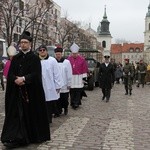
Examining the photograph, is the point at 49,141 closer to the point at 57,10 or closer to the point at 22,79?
the point at 22,79

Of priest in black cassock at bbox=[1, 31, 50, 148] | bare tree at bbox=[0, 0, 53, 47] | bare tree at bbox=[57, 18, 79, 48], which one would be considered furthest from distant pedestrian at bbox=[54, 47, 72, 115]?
bare tree at bbox=[57, 18, 79, 48]

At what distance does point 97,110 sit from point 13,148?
20.9 ft

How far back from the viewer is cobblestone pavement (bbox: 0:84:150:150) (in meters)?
8.07

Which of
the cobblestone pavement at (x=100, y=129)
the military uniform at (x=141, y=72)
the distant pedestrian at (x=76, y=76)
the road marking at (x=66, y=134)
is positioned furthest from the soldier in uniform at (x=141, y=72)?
the road marking at (x=66, y=134)

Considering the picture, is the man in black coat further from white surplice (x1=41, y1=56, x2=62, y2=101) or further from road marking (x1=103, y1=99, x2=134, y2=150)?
white surplice (x1=41, y1=56, x2=62, y2=101)

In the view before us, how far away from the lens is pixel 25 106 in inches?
309

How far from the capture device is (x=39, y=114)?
→ 797 cm

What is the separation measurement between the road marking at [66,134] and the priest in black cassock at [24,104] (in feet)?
0.85

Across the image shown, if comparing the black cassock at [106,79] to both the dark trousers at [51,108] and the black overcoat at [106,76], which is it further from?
the dark trousers at [51,108]

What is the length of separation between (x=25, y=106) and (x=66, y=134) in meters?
1.62

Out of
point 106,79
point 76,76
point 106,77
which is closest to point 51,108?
point 76,76

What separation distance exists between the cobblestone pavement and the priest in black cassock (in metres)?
0.23

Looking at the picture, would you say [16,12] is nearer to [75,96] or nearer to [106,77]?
[106,77]

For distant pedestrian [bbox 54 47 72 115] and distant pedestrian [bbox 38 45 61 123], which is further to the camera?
distant pedestrian [bbox 54 47 72 115]
